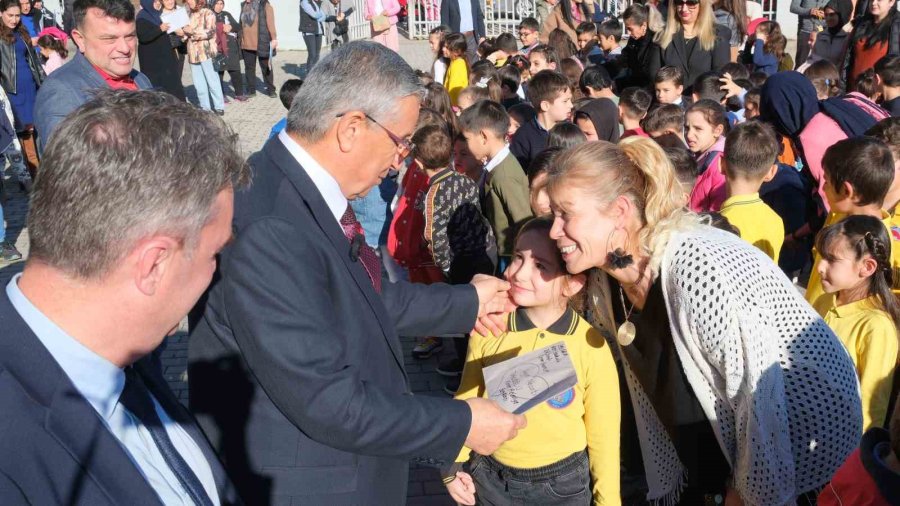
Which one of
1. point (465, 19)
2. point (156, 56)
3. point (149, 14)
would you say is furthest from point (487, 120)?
point (465, 19)

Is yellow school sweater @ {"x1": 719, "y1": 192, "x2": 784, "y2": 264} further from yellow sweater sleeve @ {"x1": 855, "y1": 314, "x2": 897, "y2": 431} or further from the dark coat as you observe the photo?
the dark coat

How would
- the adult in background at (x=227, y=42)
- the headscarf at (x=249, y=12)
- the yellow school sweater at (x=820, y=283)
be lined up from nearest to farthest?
the yellow school sweater at (x=820, y=283)
the adult in background at (x=227, y=42)
the headscarf at (x=249, y=12)

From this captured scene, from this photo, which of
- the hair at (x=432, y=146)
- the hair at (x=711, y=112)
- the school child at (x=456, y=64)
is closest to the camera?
the hair at (x=432, y=146)

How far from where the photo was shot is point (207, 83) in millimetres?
12766

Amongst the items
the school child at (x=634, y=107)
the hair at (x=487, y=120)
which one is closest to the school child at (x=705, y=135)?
the school child at (x=634, y=107)

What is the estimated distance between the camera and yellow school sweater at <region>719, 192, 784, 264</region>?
4.11 meters

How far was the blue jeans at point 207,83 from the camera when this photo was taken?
12.5 meters

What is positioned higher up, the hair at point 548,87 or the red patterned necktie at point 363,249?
the red patterned necktie at point 363,249

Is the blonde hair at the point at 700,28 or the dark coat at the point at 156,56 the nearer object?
the blonde hair at the point at 700,28

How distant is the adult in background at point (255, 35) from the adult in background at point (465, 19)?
144 inches

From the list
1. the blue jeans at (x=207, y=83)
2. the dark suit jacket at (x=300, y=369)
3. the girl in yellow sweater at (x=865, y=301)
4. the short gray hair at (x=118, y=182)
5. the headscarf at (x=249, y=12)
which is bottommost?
the blue jeans at (x=207, y=83)

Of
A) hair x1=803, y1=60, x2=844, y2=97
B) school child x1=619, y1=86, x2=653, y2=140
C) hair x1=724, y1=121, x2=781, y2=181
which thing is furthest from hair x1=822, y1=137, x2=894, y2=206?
hair x1=803, y1=60, x2=844, y2=97

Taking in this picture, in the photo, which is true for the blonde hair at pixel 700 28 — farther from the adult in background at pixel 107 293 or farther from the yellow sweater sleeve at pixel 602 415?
the adult in background at pixel 107 293

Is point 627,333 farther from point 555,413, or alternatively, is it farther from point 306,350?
point 306,350
